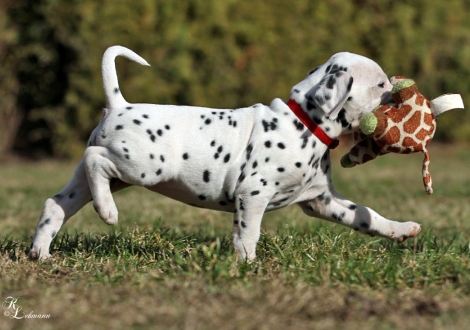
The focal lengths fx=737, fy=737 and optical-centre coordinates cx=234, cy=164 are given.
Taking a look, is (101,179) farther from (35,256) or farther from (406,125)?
(406,125)

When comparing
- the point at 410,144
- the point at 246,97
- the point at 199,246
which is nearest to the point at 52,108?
the point at 246,97

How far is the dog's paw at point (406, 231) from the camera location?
464 centimetres

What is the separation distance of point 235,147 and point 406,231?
4.00ft

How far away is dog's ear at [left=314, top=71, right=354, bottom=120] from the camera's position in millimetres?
4309

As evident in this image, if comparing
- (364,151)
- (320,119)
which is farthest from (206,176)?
(364,151)

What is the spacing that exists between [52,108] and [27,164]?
126 centimetres

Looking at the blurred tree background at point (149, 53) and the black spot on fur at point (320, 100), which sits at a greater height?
the blurred tree background at point (149, 53)

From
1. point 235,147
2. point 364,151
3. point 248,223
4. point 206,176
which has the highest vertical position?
point 364,151

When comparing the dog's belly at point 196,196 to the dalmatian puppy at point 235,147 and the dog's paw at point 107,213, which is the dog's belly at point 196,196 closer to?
the dalmatian puppy at point 235,147

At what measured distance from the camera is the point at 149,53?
11.0 metres

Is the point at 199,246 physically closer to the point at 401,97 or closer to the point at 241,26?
the point at 401,97
